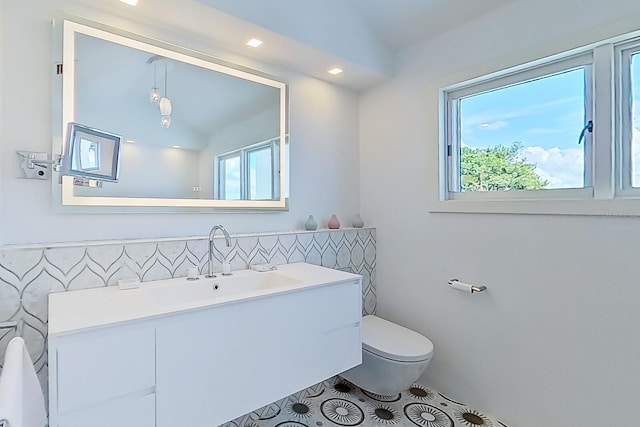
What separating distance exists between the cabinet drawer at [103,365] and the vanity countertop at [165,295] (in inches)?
1.8

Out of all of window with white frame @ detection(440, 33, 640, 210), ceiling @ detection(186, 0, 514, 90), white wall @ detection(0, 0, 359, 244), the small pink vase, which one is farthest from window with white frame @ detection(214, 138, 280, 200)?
window with white frame @ detection(440, 33, 640, 210)

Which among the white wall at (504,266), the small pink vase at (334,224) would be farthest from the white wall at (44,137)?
the white wall at (504,266)

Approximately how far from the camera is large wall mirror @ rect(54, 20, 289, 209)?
5.07 ft

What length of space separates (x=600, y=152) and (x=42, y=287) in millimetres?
2514

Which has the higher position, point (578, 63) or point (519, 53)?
point (519, 53)

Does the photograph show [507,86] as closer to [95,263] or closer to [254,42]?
[254,42]

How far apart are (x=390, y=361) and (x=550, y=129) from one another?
150 centimetres

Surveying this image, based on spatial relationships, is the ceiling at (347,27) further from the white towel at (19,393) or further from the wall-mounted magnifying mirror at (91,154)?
the white towel at (19,393)

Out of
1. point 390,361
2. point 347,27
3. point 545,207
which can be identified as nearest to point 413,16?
point 347,27

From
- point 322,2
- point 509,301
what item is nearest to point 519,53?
point 322,2

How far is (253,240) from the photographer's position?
6.61 ft

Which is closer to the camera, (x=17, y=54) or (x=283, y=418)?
(x=17, y=54)

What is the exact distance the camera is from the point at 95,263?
152 cm

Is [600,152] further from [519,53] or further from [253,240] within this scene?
[253,240]
